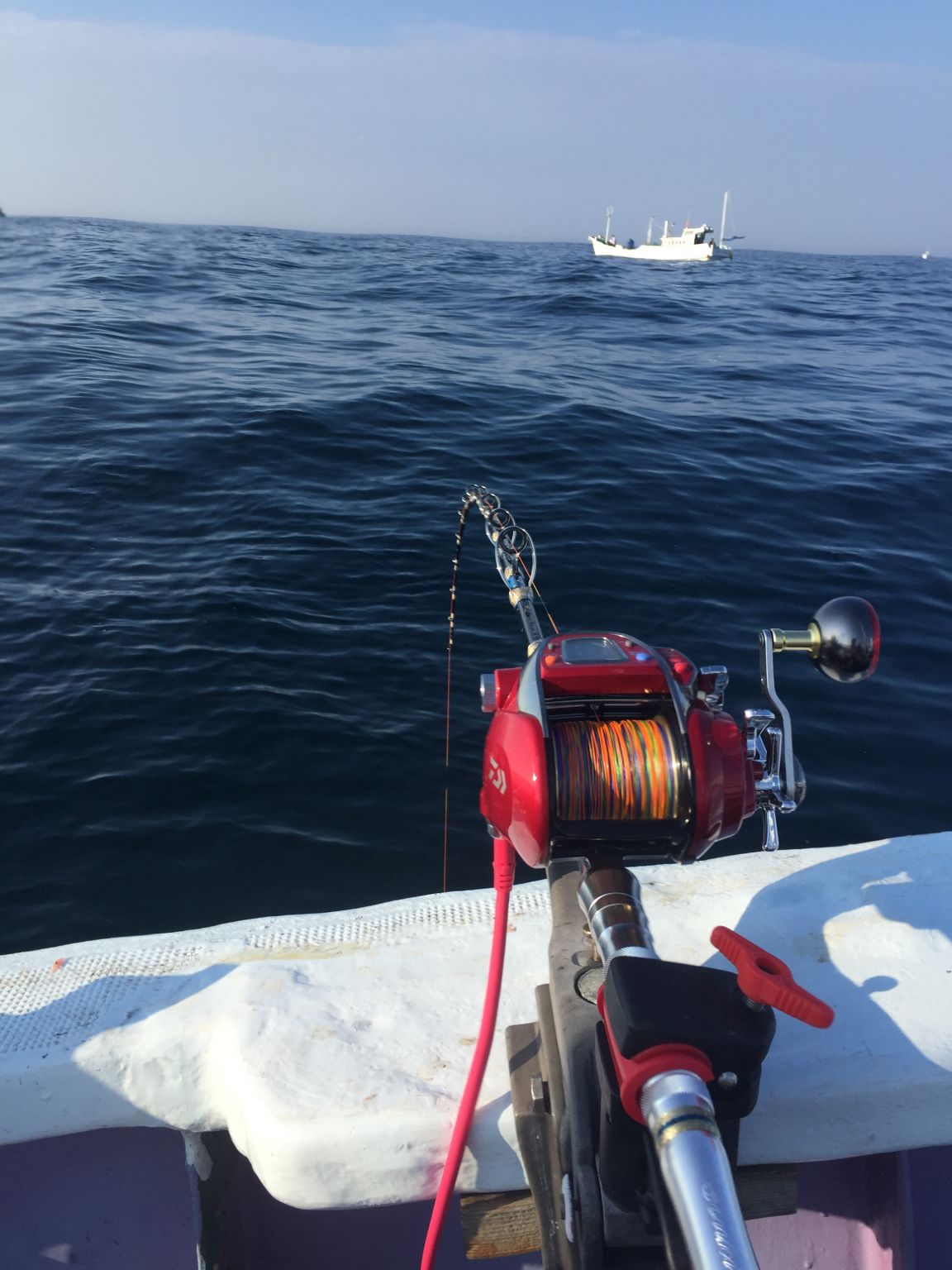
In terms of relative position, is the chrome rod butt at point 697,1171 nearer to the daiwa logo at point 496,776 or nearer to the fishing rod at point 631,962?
the fishing rod at point 631,962

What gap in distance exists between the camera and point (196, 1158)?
64.2 inches

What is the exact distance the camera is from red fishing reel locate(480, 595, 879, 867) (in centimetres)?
136

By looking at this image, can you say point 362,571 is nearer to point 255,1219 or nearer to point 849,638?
point 255,1219

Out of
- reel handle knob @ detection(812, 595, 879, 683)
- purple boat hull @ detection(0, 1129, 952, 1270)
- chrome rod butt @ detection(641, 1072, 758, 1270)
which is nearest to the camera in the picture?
chrome rod butt @ detection(641, 1072, 758, 1270)

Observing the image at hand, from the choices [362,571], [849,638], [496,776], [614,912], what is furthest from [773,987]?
[362,571]

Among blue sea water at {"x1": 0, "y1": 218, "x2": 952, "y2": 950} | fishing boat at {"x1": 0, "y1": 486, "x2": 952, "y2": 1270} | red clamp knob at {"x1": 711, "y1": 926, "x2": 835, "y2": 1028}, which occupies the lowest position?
blue sea water at {"x1": 0, "y1": 218, "x2": 952, "y2": 950}

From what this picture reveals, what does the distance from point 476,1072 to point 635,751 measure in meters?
0.53

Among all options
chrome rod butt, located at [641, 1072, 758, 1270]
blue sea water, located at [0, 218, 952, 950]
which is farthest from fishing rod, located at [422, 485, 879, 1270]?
blue sea water, located at [0, 218, 952, 950]

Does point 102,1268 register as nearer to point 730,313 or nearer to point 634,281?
point 730,313

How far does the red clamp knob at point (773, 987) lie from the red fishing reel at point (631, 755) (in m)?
0.28

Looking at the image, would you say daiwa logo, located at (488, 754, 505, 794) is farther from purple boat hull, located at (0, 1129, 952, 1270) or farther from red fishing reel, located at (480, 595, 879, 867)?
purple boat hull, located at (0, 1129, 952, 1270)

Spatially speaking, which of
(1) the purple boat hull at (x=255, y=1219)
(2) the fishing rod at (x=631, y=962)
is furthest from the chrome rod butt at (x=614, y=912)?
(1) the purple boat hull at (x=255, y=1219)

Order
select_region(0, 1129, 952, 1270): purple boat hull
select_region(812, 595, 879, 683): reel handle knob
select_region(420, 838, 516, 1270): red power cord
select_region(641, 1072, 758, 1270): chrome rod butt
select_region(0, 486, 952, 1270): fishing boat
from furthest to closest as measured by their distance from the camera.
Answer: select_region(0, 1129, 952, 1270): purple boat hull, select_region(812, 595, 879, 683): reel handle knob, select_region(420, 838, 516, 1270): red power cord, select_region(0, 486, 952, 1270): fishing boat, select_region(641, 1072, 758, 1270): chrome rod butt

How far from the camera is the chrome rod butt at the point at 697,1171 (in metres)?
0.82
